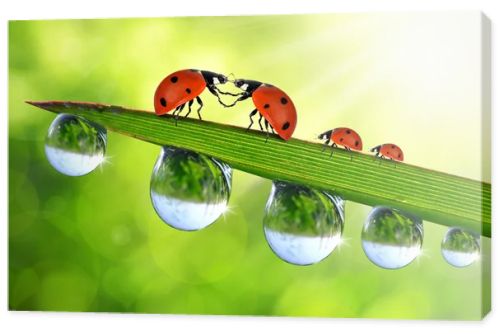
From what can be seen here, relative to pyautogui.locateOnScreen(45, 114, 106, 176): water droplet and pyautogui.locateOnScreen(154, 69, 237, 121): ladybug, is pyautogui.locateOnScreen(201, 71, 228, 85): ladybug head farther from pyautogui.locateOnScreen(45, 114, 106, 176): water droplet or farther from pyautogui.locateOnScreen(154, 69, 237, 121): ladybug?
pyautogui.locateOnScreen(45, 114, 106, 176): water droplet

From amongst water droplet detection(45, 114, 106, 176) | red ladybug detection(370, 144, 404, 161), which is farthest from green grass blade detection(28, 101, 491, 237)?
water droplet detection(45, 114, 106, 176)

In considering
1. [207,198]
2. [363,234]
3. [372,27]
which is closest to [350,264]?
[363,234]

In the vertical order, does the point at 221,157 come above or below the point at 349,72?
below

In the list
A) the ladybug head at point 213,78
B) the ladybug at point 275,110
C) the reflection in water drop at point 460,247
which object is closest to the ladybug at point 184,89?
the ladybug head at point 213,78

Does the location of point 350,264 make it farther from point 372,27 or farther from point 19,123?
point 19,123

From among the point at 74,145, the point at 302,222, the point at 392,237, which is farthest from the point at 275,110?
the point at 74,145
